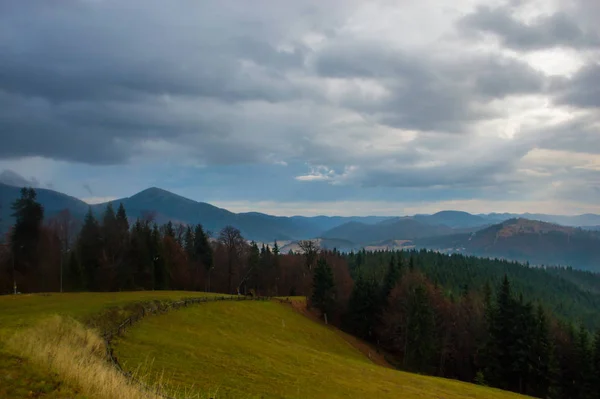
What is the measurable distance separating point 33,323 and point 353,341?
5246 cm

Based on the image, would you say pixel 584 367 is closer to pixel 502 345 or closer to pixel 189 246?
pixel 502 345

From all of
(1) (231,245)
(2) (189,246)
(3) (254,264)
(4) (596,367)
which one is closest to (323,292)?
(1) (231,245)

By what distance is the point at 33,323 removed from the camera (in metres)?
27.5

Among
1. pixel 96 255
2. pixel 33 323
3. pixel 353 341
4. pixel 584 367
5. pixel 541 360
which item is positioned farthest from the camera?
pixel 96 255

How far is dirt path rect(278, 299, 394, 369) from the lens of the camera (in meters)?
63.9

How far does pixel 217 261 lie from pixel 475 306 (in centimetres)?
5774

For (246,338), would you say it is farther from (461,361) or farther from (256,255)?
(256,255)

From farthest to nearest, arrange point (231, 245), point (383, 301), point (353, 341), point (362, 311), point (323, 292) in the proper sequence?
point (231, 245) → point (383, 301) → point (323, 292) → point (362, 311) → point (353, 341)

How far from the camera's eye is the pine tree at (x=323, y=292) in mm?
79688

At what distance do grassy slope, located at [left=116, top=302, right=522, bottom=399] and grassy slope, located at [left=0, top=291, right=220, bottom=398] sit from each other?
3783 mm

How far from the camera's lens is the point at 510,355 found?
61156 mm

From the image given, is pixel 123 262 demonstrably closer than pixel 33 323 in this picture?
No

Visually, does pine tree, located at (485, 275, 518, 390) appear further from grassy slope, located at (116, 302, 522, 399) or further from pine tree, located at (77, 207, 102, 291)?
pine tree, located at (77, 207, 102, 291)

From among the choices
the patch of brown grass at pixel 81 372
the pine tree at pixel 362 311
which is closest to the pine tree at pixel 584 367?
the pine tree at pixel 362 311
